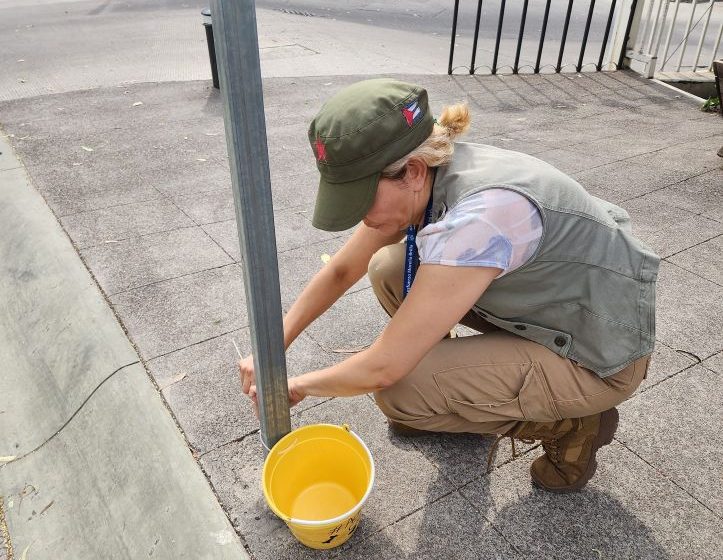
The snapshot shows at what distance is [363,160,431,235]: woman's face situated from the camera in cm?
180

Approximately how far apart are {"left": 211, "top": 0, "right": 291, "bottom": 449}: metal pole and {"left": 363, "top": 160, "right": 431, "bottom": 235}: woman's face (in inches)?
13.3

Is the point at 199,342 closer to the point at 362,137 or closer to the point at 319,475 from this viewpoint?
the point at 319,475

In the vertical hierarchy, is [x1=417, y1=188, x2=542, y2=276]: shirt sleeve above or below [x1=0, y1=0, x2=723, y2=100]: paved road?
above

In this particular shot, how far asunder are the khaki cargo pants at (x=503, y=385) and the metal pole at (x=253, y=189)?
1.42ft

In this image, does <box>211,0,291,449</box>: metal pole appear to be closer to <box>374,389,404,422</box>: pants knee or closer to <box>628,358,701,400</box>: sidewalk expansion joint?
<box>374,389,404,422</box>: pants knee

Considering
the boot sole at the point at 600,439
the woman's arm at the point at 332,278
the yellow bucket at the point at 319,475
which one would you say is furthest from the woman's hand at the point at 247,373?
the boot sole at the point at 600,439

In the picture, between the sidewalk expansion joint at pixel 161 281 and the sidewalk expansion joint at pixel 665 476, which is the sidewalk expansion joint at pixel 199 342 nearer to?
the sidewalk expansion joint at pixel 161 281

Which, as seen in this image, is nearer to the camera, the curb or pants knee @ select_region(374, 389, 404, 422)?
pants knee @ select_region(374, 389, 404, 422)

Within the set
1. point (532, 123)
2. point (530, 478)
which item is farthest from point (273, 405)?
point (532, 123)

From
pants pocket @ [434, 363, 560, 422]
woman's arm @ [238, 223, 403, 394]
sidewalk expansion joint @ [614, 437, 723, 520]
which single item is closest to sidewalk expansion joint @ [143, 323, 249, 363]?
woman's arm @ [238, 223, 403, 394]

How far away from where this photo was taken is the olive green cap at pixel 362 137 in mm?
1642

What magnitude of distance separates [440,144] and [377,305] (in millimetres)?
1722

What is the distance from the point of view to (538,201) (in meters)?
1.78

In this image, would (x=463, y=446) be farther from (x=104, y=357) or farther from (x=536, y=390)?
(x=104, y=357)
